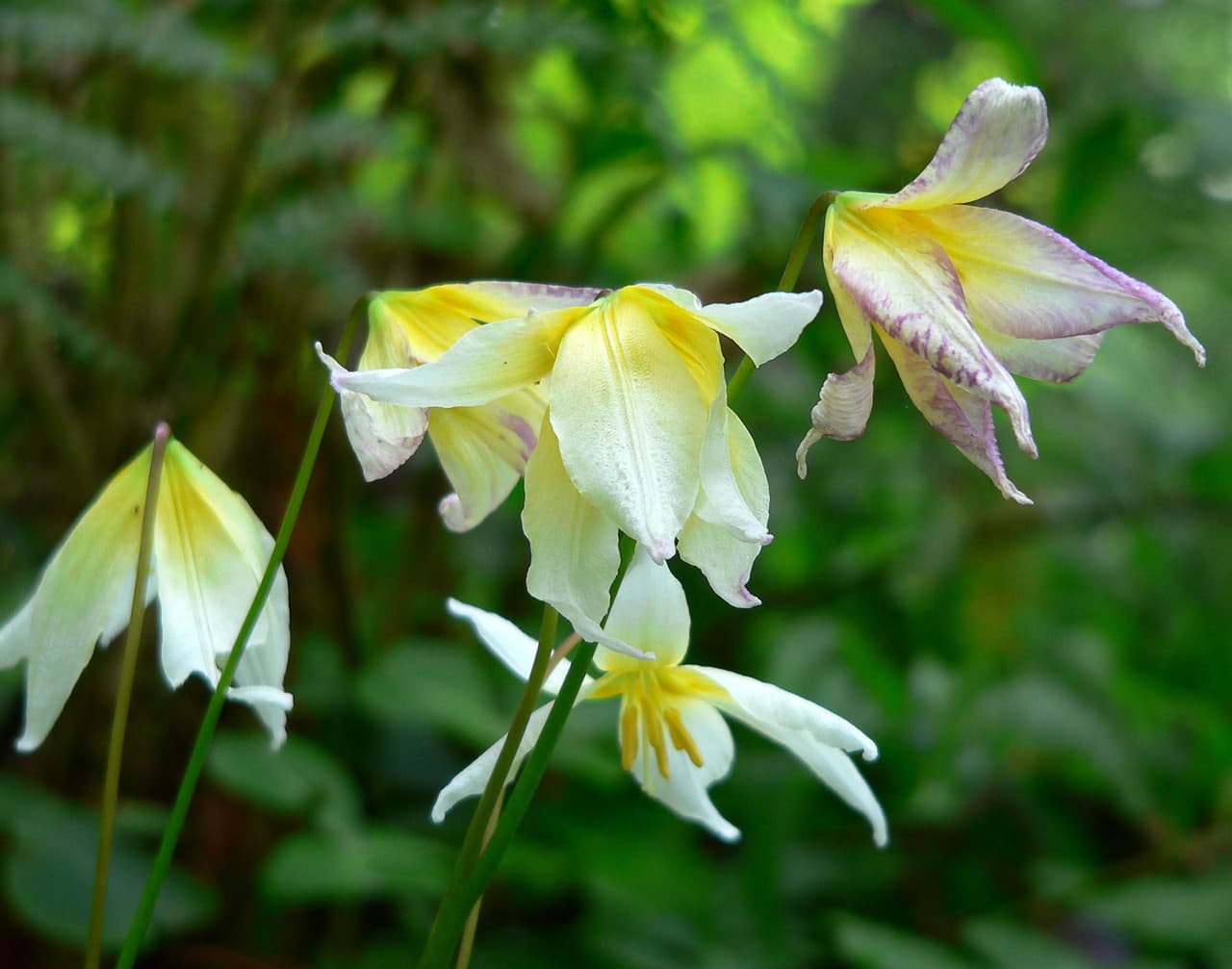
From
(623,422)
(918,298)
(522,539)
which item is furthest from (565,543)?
(522,539)

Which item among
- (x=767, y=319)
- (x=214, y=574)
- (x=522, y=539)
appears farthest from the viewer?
(x=522, y=539)

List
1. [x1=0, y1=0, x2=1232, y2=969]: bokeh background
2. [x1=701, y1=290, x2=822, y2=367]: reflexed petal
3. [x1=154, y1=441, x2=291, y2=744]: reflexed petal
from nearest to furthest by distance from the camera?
[x1=701, y1=290, x2=822, y2=367]: reflexed petal < [x1=154, y1=441, x2=291, y2=744]: reflexed petal < [x1=0, y1=0, x2=1232, y2=969]: bokeh background

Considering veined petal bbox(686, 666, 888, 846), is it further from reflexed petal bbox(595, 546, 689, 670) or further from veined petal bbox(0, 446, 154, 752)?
veined petal bbox(0, 446, 154, 752)

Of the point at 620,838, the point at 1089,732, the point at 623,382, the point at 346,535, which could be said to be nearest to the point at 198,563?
the point at 623,382

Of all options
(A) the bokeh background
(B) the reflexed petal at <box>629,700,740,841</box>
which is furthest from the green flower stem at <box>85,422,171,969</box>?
(A) the bokeh background

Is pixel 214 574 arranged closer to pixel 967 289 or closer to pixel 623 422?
pixel 623 422

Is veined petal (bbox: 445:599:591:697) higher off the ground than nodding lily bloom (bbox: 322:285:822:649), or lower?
lower
